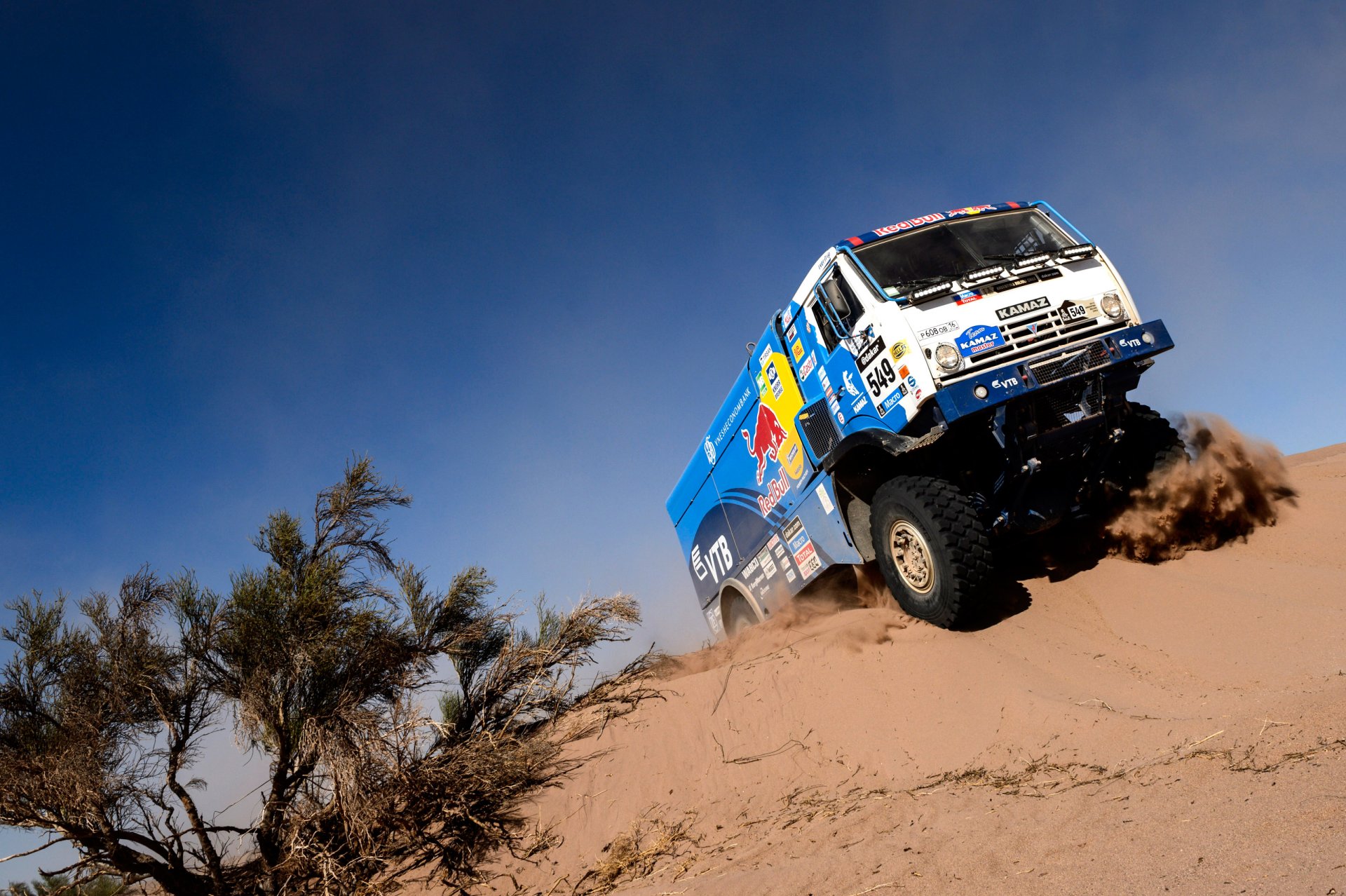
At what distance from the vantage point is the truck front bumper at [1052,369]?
5.99 meters

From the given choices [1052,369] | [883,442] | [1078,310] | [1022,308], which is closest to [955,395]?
[883,442]

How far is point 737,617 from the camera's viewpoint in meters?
11.0

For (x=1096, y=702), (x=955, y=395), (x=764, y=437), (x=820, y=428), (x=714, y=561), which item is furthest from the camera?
(x=714, y=561)

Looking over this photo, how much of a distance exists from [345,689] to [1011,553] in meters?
6.74

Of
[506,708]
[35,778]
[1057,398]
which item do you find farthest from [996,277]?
[35,778]

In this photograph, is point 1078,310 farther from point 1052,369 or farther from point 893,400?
point 893,400

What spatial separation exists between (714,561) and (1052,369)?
6134 millimetres

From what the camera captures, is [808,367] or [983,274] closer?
[983,274]

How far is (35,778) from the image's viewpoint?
19.2ft

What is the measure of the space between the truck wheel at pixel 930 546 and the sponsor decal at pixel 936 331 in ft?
3.89

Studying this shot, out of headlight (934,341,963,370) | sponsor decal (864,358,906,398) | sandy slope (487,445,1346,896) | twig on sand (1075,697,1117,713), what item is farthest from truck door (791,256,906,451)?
twig on sand (1075,697,1117,713)

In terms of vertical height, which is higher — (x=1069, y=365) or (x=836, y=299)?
(x=836, y=299)

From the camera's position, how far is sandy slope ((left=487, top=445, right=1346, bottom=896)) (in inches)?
129

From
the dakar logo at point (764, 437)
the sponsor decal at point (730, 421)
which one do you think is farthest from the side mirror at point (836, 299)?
the sponsor decal at point (730, 421)
